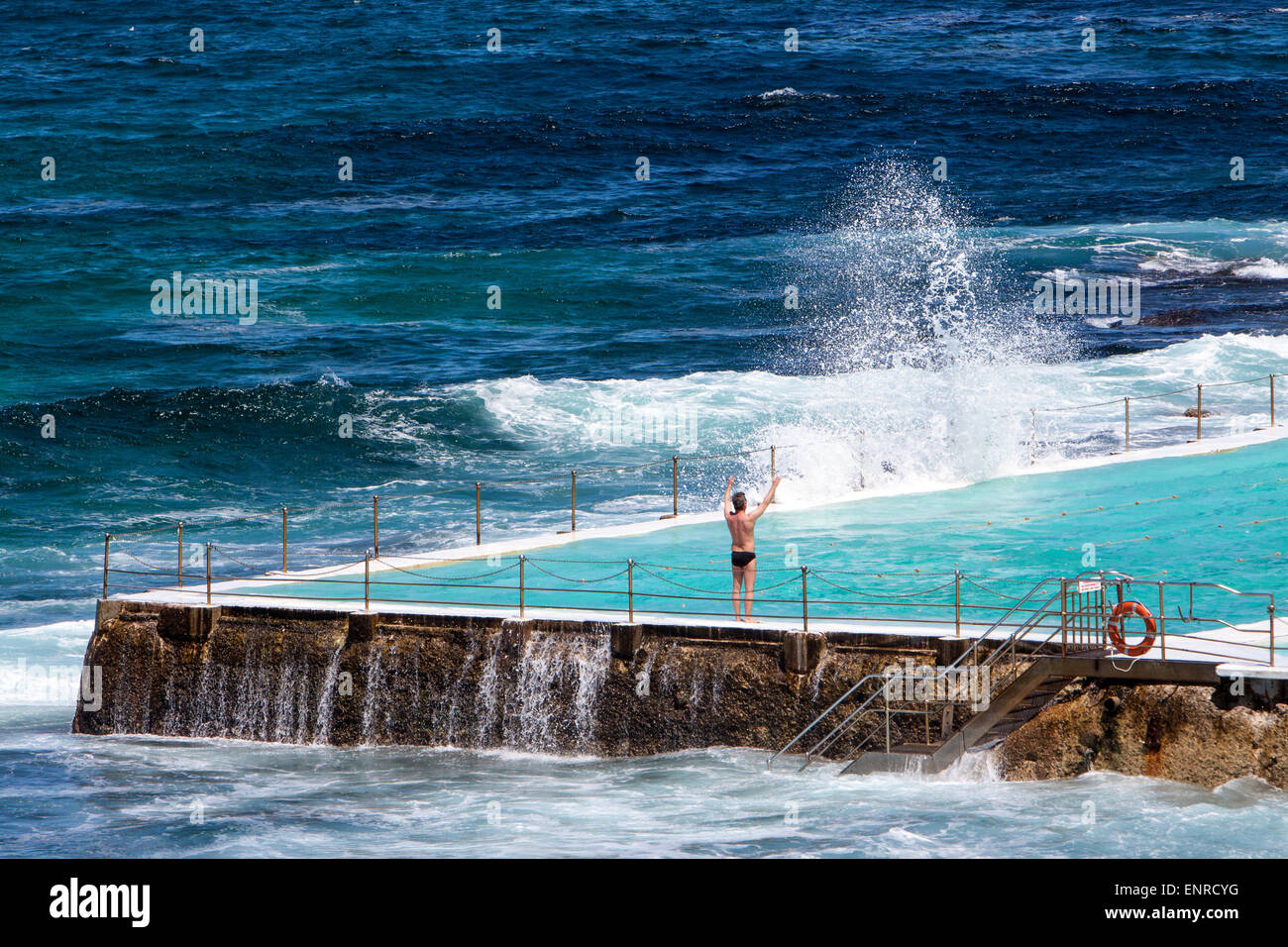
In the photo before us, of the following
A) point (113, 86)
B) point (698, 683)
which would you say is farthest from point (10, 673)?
point (113, 86)

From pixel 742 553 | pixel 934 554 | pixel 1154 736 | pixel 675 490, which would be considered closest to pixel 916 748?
pixel 1154 736

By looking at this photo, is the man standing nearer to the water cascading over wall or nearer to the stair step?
the water cascading over wall

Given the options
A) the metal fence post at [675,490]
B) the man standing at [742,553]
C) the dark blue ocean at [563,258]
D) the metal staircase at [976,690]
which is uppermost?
the dark blue ocean at [563,258]

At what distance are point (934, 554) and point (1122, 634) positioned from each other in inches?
222

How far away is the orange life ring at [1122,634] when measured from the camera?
13.8 meters

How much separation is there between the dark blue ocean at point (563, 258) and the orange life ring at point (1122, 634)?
1140 millimetres

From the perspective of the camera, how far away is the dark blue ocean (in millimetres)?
29047

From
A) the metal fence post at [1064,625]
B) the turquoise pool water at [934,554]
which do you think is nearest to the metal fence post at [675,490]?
the turquoise pool water at [934,554]

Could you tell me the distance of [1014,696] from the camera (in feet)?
46.7

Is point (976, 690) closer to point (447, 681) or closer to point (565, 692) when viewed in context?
point (565, 692)

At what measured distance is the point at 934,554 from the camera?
19578 mm

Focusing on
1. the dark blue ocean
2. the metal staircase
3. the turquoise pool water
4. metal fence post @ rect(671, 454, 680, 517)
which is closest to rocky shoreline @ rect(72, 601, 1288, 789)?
the metal staircase

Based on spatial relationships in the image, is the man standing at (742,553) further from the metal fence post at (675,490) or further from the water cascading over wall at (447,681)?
the metal fence post at (675,490)

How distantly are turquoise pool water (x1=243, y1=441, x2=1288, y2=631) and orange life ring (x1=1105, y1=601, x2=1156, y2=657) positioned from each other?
1.66m
